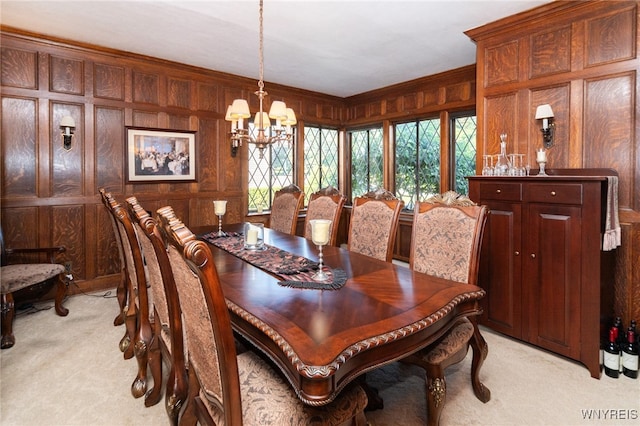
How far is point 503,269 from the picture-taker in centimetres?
271

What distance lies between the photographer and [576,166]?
272 cm

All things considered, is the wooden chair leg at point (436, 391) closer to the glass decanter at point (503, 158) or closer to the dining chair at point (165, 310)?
the dining chair at point (165, 310)

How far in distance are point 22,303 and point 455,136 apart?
16.9 ft

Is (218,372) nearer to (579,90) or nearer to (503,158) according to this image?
(503,158)

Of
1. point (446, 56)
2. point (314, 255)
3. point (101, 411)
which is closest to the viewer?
point (101, 411)

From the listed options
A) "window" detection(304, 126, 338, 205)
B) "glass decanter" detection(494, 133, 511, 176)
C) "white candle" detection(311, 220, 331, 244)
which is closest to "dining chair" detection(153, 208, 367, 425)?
"white candle" detection(311, 220, 331, 244)

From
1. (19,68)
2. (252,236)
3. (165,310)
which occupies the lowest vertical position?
(165,310)

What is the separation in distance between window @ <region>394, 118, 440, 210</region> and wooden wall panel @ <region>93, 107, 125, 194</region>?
361 centimetres

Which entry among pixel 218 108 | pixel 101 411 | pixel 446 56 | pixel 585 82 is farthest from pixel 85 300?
pixel 585 82

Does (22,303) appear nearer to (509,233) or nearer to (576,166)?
(509,233)

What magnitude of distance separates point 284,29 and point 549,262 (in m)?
2.88

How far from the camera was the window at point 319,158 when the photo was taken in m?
5.66

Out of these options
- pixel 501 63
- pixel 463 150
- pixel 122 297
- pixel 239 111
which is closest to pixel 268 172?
pixel 239 111

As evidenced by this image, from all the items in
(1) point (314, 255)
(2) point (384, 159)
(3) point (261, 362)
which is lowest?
(3) point (261, 362)
